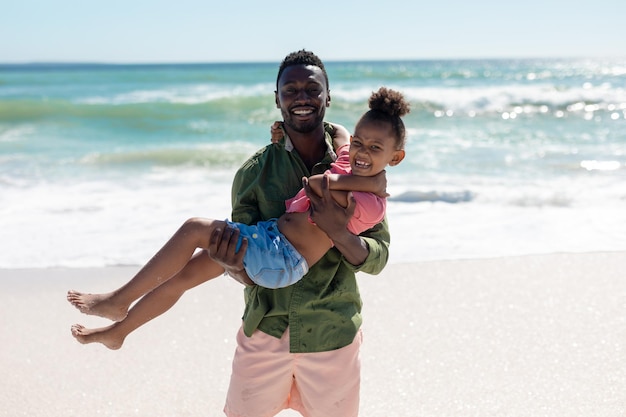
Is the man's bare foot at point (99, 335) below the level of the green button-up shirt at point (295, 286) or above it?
below

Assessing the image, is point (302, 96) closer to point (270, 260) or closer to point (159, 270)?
point (270, 260)

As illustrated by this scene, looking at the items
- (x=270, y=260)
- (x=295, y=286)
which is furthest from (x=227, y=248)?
(x=295, y=286)

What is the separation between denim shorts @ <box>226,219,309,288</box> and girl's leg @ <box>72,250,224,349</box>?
30cm

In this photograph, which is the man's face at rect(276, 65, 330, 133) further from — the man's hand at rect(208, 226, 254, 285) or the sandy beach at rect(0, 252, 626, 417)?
the sandy beach at rect(0, 252, 626, 417)

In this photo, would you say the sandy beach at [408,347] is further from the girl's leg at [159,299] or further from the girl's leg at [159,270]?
the girl's leg at [159,270]

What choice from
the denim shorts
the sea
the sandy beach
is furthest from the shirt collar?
the sea

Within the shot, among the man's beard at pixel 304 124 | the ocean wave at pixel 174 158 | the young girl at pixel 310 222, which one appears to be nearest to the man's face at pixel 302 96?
the man's beard at pixel 304 124

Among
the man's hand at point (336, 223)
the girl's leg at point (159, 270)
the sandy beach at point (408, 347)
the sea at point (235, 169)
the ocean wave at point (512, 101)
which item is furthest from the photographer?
the ocean wave at point (512, 101)

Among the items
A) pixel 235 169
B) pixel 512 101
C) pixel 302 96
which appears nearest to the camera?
pixel 302 96

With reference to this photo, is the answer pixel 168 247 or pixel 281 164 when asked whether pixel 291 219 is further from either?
pixel 168 247

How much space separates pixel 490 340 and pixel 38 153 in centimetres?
1052

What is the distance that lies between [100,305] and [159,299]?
0.21m

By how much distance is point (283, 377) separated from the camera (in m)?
2.46

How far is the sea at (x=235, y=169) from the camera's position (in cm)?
603
